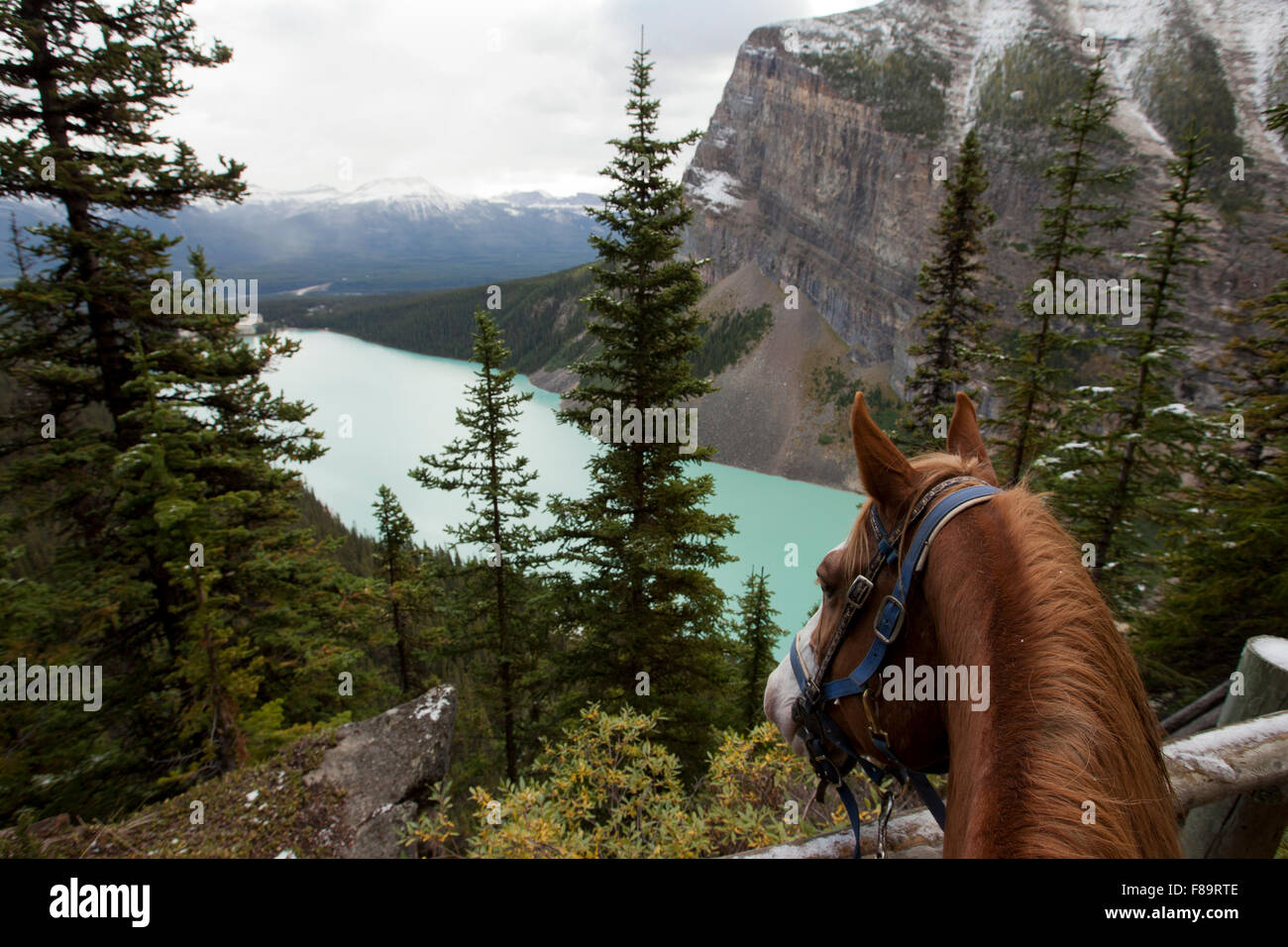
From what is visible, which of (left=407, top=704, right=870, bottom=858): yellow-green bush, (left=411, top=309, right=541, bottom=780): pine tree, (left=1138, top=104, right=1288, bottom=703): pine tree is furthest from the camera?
(left=411, top=309, right=541, bottom=780): pine tree

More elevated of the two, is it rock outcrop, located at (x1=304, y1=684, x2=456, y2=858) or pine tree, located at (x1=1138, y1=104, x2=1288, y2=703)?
pine tree, located at (x1=1138, y1=104, x2=1288, y2=703)

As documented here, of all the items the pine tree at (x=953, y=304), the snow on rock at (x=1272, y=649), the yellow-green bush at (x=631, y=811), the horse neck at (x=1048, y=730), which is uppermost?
the pine tree at (x=953, y=304)

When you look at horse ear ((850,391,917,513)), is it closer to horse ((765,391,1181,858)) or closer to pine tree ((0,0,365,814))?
horse ((765,391,1181,858))

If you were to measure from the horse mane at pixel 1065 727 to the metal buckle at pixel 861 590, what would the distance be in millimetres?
422

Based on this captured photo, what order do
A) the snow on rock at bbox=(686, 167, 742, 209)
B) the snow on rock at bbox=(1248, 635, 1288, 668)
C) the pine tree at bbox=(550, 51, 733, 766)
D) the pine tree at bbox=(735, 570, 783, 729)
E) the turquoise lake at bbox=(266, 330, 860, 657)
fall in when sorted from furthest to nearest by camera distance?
the snow on rock at bbox=(686, 167, 742, 209) → the turquoise lake at bbox=(266, 330, 860, 657) → the pine tree at bbox=(735, 570, 783, 729) → the pine tree at bbox=(550, 51, 733, 766) → the snow on rock at bbox=(1248, 635, 1288, 668)

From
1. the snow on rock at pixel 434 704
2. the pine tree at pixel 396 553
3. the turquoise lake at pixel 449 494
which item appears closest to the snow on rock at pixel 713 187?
the turquoise lake at pixel 449 494

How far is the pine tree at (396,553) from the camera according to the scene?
19.3m

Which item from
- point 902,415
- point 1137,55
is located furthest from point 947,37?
point 902,415

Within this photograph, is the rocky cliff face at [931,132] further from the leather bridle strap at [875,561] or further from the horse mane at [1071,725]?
the horse mane at [1071,725]

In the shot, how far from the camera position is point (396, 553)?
65.4 ft

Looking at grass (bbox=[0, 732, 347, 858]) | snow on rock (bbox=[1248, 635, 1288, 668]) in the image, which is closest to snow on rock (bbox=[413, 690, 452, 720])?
grass (bbox=[0, 732, 347, 858])

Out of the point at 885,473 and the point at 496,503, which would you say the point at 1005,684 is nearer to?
the point at 885,473

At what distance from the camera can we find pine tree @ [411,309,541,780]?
1234cm

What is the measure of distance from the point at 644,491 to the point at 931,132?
132m
